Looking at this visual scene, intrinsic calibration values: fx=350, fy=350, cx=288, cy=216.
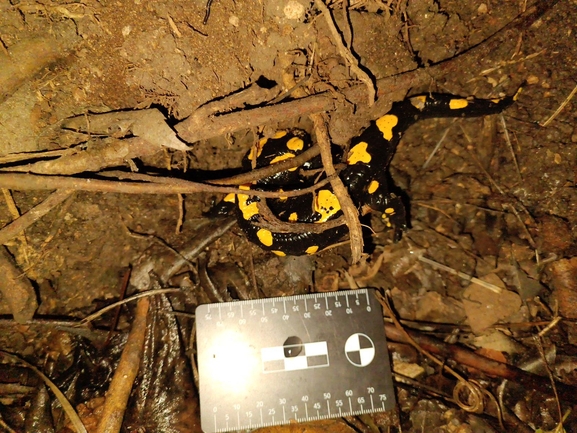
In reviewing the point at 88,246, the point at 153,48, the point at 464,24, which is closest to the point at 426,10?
the point at 464,24

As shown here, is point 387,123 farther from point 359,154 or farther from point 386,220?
point 386,220

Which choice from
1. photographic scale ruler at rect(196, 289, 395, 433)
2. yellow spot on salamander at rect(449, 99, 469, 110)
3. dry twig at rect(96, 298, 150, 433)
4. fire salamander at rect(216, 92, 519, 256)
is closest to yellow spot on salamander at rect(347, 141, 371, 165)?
fire salamander at rect(216, 92, 519, 256)

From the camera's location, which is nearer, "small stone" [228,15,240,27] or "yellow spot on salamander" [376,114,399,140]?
"small stone" [228,15,240,27]

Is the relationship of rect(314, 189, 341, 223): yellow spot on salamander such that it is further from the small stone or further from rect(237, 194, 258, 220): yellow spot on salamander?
the small stone

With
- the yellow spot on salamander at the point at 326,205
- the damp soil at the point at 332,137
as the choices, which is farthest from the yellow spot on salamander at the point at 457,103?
the yellow spot on salamander at the point at 326,205

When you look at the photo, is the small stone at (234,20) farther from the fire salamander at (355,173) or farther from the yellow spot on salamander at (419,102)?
the yellow spot on salamander at (419,102)

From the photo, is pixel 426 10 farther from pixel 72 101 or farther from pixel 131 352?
pixel 131 352
